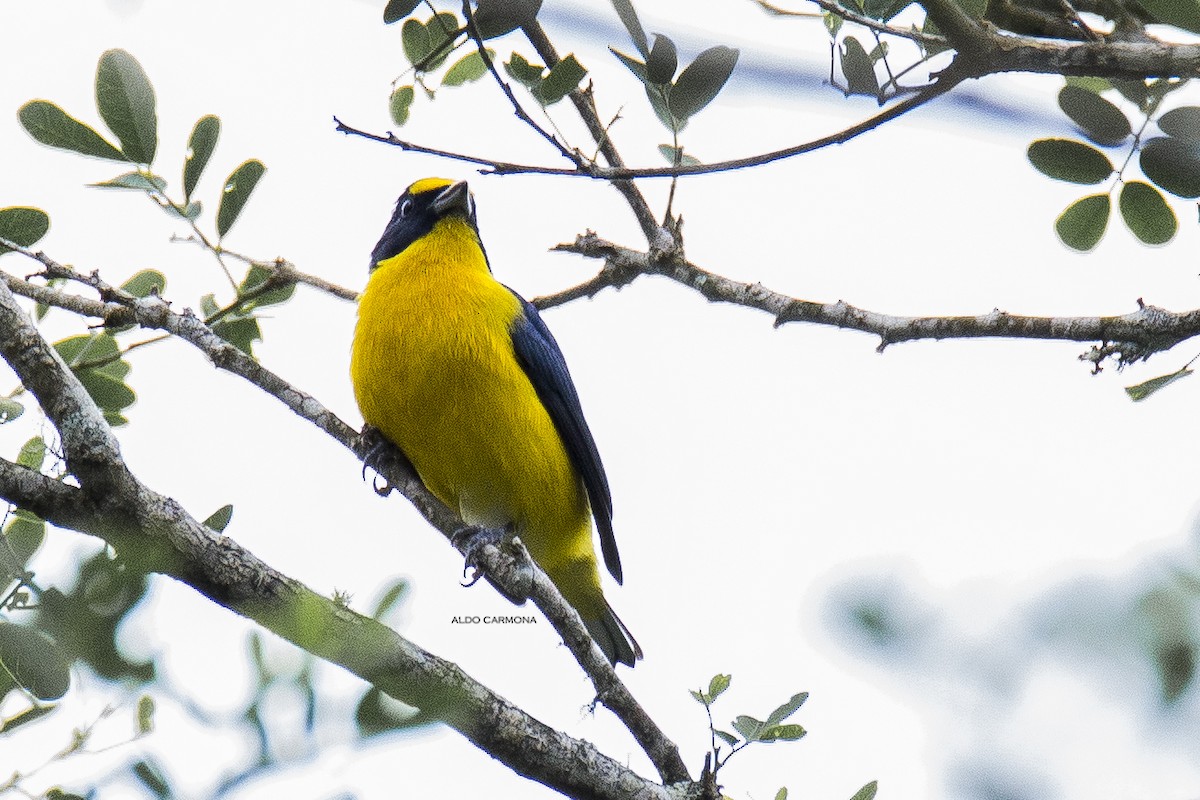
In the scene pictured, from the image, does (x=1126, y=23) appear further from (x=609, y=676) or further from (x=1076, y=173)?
(x=609, y=676)

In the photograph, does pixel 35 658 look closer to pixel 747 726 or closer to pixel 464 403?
pixel 747 726

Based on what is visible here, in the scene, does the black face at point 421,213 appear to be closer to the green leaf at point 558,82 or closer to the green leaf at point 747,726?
the green leaf at point 558,82

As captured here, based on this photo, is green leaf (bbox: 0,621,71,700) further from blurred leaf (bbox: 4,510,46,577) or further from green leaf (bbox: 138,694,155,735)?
blurred leaf (bbox: 4,510,46,577)

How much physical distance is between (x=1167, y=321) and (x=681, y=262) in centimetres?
132

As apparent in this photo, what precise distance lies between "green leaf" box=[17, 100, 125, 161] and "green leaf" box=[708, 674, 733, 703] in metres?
2.26

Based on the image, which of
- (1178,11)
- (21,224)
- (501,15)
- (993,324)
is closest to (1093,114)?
(993,324)

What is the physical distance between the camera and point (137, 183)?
397 centimetres

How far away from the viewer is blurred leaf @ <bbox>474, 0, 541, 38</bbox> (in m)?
2.63

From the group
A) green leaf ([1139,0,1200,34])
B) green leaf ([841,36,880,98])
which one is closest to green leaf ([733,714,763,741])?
green leaf ([841,36,880,98])

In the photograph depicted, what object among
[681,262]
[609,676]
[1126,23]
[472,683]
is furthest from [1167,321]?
[472,683]

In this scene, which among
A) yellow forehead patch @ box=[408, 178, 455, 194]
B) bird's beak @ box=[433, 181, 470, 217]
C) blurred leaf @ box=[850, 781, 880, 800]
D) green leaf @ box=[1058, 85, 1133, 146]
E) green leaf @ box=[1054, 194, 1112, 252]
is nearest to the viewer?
green leaf @ box=[1058, 85, 1133, 146]

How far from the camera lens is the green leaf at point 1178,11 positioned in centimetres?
216

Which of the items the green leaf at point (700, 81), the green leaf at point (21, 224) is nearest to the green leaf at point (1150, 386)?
the green leaf at point (700, 81)

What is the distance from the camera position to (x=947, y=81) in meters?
2.00
